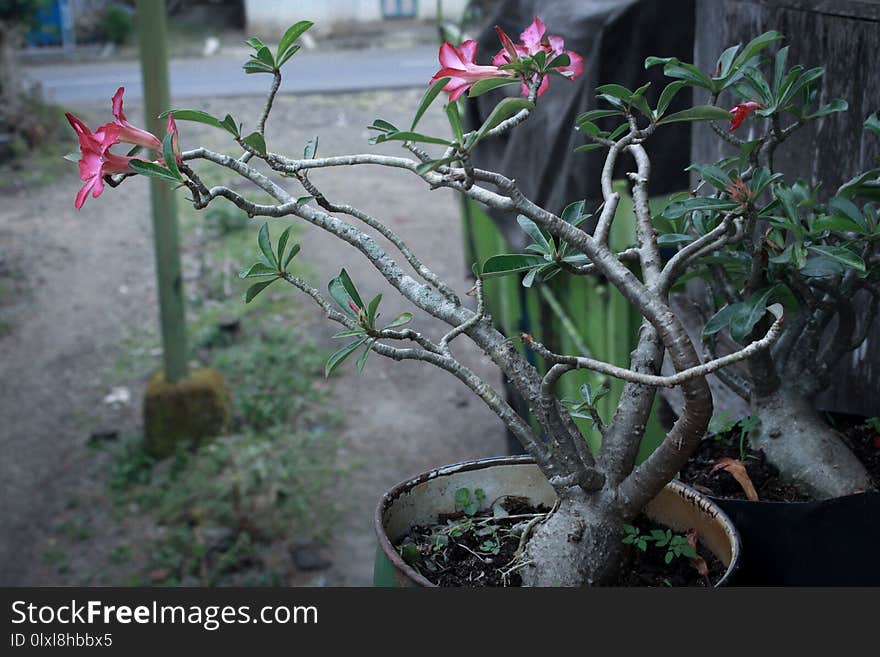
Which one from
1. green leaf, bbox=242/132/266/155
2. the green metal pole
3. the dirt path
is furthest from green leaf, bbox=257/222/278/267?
the dirt path

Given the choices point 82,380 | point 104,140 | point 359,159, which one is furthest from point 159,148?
point 82,380

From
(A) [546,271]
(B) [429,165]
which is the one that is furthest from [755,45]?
(B) [429,165]

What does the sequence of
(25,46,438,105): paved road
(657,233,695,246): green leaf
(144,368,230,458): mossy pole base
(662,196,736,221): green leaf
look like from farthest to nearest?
(25,46,438,105): paved road → (144,368,230,458): mossy pole base → (657,233,695,246): green leaf → (662,196,736,221): green leaf

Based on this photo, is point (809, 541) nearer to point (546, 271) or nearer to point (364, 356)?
point (546, 271)

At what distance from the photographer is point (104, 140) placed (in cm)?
104

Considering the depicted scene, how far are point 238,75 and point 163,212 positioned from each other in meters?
10.4

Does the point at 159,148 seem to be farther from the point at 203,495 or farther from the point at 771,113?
the point at 203,495

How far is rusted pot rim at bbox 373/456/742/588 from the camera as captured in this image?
3.51 feet

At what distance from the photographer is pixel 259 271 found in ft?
3.70

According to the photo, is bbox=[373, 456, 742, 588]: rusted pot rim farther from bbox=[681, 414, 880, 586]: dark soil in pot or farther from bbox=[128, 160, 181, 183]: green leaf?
bbox=[128, 160, 181, 183]: green leaf

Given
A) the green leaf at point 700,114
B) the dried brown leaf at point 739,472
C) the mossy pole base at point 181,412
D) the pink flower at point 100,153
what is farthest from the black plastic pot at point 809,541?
the mossy pole base at point 181,412

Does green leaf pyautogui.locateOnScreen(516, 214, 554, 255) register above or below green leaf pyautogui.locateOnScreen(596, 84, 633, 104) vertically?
below

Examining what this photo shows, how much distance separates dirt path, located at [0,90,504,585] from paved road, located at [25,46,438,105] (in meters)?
3.31

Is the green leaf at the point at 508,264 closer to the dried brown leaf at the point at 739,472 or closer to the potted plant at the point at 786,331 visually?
the potted plant at the point at 786,331
